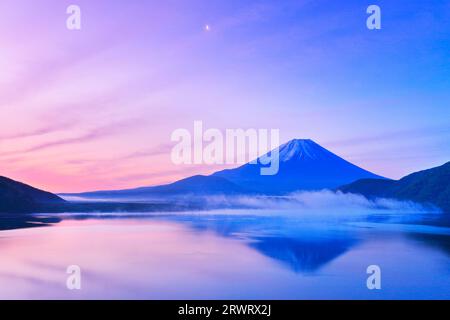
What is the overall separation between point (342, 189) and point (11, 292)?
7711 mm

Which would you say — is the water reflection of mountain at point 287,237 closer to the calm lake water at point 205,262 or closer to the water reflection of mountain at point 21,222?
the calm lake water at point 205,262

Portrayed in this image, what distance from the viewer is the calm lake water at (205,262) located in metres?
3.87

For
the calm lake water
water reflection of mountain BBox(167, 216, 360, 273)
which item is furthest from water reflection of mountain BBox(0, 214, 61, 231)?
water reflection of mountain BBox(167, 216, 360, 273)

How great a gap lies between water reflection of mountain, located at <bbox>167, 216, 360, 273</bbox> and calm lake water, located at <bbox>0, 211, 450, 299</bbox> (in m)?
0.02

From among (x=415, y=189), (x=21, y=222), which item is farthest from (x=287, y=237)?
(x=21, y=222)

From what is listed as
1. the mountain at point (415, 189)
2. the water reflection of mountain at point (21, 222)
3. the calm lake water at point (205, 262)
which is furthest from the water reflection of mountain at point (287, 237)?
the water reflection of mountain at point (21, 222)

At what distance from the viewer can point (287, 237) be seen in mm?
6852

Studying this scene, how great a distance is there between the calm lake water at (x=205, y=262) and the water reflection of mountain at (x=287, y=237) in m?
0.02

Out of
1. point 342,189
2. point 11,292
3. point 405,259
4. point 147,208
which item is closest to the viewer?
point 11,292

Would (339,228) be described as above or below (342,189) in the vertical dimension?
below

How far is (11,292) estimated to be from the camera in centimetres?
377
